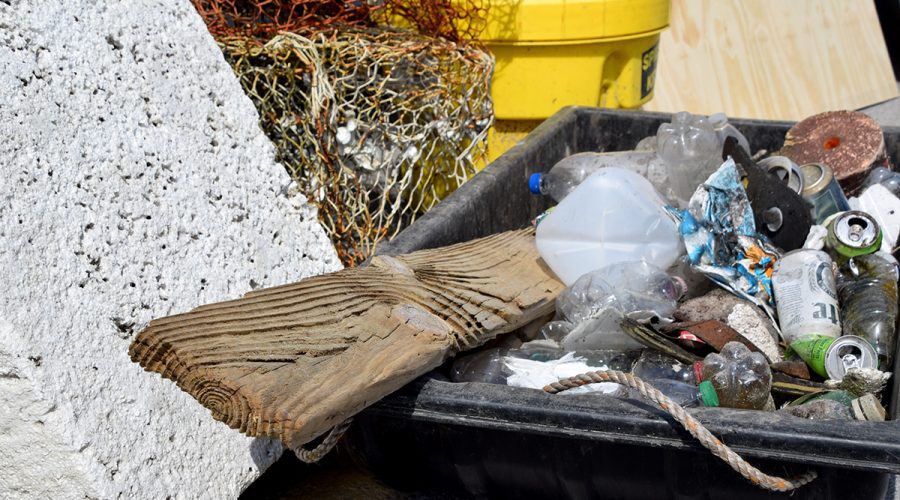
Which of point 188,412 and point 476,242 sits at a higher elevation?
point 476,242

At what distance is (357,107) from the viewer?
2.71 meters

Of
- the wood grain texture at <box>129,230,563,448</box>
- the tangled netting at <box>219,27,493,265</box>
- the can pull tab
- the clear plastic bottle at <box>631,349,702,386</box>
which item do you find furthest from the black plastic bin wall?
the tangled netting at <box>219,27,493,265</box>

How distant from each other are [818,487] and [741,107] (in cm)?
373

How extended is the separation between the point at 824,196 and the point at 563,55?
3.11 feet

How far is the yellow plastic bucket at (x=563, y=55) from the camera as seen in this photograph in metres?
2.94

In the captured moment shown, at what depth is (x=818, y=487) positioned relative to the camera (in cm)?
152

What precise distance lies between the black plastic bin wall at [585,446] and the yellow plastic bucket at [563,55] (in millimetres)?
1518

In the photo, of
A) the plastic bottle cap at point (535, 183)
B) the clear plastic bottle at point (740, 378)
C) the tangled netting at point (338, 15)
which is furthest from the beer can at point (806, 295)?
the tangled netting at point (338, 15)

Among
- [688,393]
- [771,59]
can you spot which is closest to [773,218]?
[688,393]

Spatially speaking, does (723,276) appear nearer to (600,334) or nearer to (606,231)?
(606,231)

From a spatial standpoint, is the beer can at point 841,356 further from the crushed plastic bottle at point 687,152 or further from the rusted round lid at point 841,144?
the rusted round lid at point 841,144

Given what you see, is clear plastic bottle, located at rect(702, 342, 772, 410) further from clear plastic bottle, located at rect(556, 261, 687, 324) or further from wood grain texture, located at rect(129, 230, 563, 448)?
wood grain texture, located at rect(129, 230, 563, 448)

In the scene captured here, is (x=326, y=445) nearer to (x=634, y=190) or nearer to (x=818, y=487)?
(x=818, y=487)

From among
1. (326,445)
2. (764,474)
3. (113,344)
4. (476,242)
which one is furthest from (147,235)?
(764,474)
